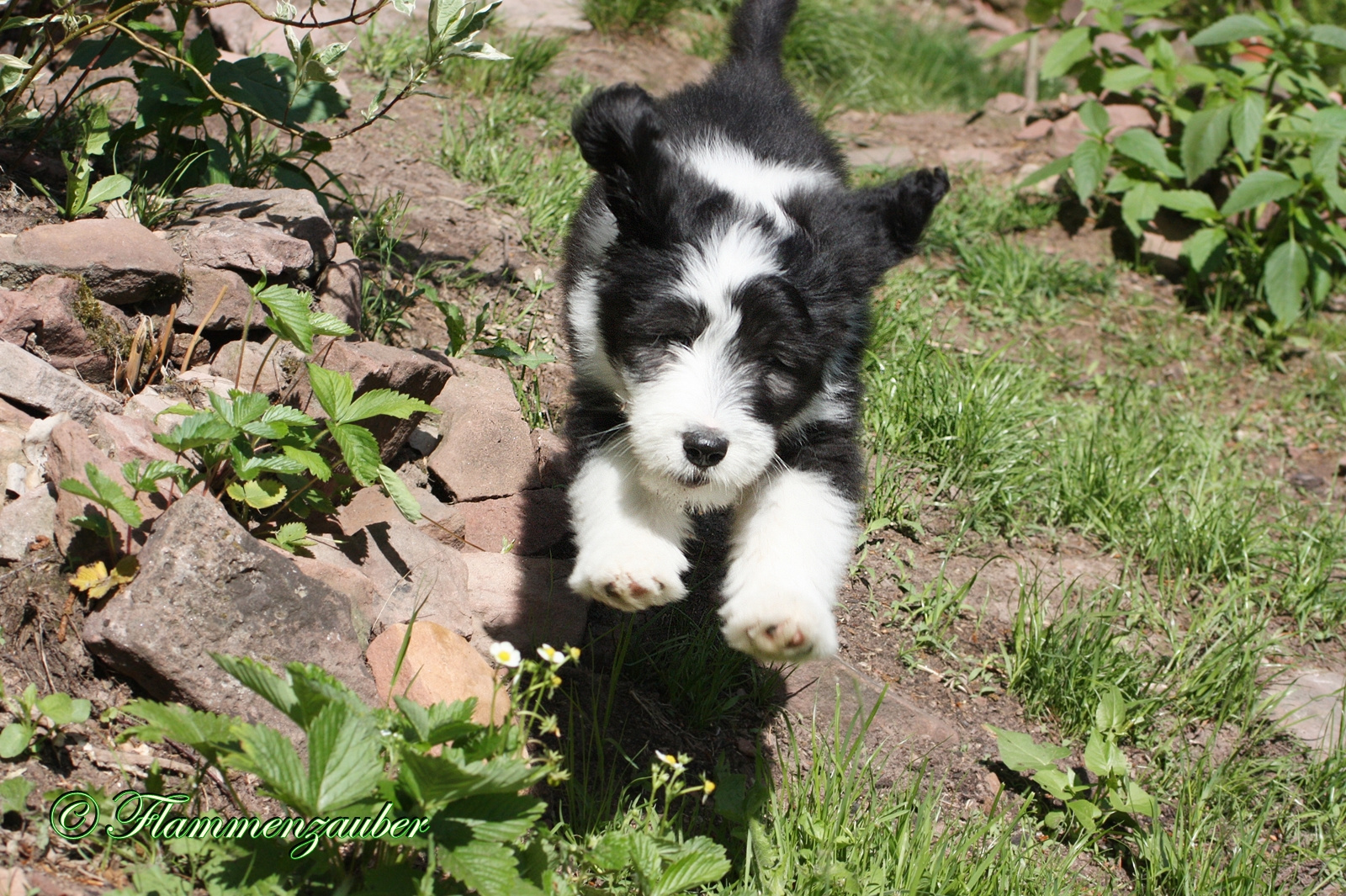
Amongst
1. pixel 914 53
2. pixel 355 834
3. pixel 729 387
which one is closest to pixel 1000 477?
pixel 729 387

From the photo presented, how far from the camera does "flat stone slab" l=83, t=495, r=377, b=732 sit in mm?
2158

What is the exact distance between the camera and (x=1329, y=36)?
525 centimetres

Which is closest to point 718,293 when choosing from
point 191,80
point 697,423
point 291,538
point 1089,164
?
point 697,423

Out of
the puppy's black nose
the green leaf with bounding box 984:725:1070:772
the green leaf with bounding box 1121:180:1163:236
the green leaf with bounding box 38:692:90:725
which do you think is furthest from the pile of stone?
the green leaf with bounding box 1121:180:1163:236

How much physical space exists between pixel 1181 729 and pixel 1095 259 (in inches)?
128

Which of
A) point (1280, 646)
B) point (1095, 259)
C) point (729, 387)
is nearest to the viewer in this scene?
point (729, 387)

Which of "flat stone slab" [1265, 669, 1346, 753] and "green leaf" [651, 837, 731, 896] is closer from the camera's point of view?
"green leaf" [651, 837, 731, 896]

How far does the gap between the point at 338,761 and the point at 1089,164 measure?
5019 millimetres

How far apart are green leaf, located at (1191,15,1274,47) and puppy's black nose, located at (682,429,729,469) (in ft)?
14.1

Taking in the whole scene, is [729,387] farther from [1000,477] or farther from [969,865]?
[1000,477]

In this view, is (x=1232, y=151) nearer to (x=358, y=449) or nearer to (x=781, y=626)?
(x=781, y=626)

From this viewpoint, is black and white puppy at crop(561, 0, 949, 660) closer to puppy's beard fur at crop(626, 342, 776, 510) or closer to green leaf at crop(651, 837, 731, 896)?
puppy's beard fur at crop(626, 342, 776, 510)

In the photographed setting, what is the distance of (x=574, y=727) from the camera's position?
8.94 ft

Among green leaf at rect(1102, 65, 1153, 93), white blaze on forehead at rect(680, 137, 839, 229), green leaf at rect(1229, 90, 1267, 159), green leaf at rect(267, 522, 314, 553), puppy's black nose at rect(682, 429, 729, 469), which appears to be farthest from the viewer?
green leaf at rect(1102, 65, 1153, 93)
